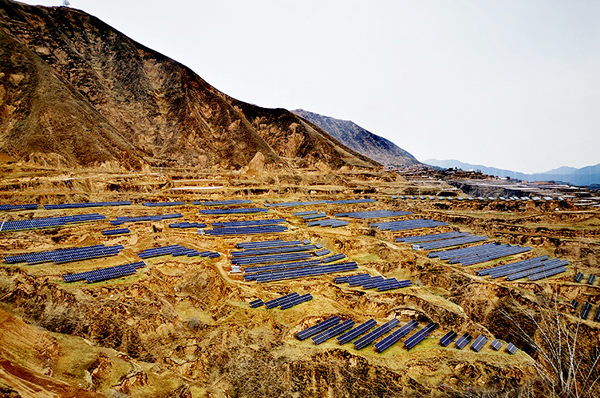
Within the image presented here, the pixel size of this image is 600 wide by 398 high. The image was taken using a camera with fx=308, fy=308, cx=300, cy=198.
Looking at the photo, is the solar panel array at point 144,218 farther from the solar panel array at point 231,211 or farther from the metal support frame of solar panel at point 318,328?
the metal support frame of solar panel at point 318,328

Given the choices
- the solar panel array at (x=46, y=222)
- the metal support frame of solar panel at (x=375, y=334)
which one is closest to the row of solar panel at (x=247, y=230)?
the solar panel array at (x=46, y=222)

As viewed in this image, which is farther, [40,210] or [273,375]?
[40,210]

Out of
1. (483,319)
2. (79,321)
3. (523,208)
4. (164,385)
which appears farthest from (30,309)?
(523,208)

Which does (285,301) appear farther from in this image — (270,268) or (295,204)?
(295,204)

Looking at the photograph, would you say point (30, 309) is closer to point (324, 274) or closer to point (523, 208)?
point (324, 274)

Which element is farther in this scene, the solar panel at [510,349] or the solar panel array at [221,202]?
the solar panel array at [221,202]

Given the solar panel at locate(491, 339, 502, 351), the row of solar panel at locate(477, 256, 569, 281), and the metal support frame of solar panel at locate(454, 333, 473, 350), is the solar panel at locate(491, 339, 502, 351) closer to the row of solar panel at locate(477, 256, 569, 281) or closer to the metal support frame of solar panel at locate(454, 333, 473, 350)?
the metal support frame of solar panel at locate(454, 333, 473, 350)
